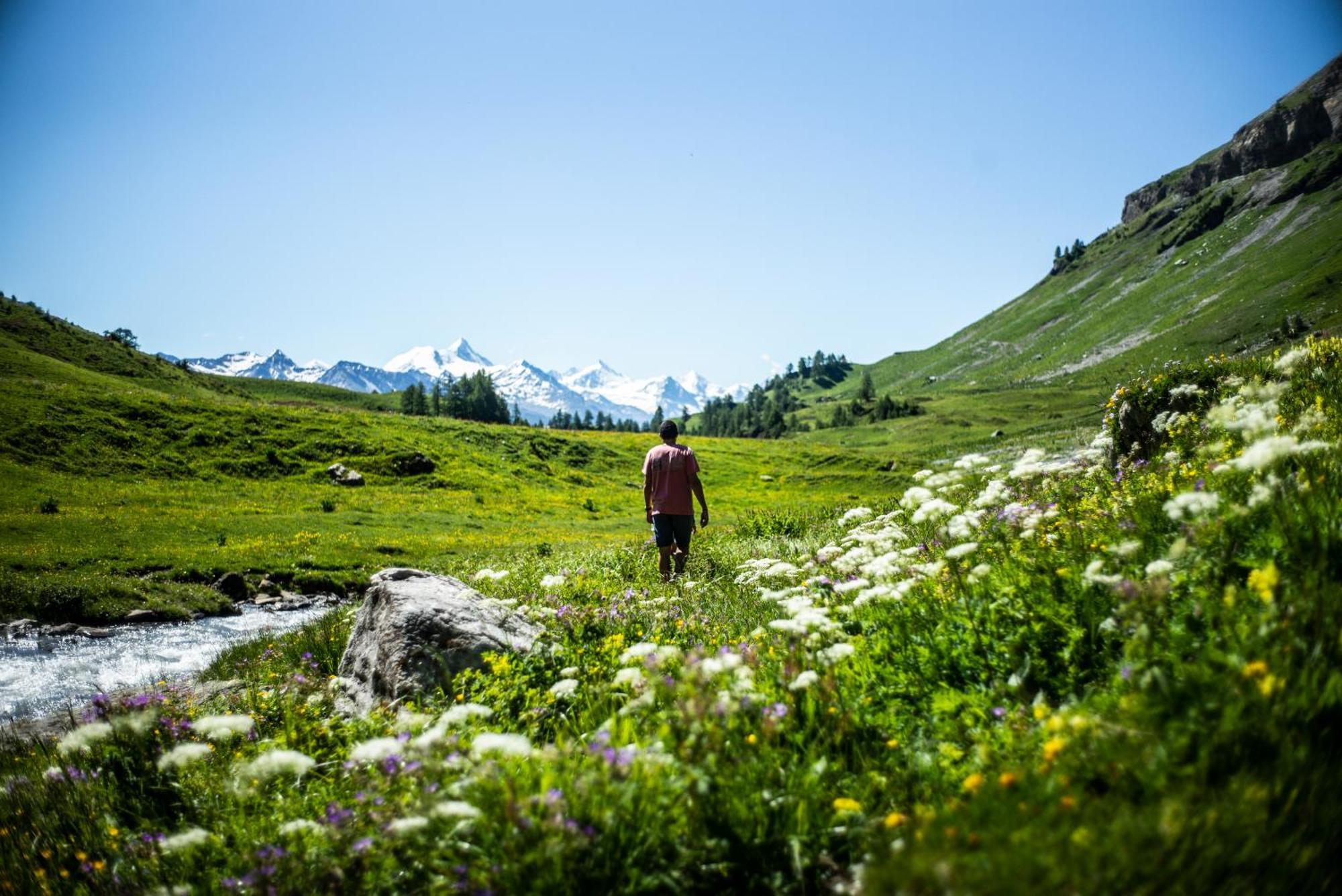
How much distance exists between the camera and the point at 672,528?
504 inches

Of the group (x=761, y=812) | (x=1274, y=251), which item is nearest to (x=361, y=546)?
(x=761, y=812)

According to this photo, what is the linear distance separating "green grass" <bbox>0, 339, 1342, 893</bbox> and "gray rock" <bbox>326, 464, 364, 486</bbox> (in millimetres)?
35663

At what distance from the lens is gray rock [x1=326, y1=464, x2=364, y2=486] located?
39.4m

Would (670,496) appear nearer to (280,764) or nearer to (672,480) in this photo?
(672,480)

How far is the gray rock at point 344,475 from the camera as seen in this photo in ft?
129

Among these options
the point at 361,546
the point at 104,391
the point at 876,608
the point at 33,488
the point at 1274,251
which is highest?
the point at 1274,251

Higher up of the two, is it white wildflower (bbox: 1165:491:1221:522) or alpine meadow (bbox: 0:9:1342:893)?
white wildflower (bbox: 1165:491:1221:522)

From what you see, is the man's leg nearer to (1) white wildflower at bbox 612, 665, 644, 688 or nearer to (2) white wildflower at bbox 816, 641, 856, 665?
(1) white wildflower at bbox 612, 665, 644, 688

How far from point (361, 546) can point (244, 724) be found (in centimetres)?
2422

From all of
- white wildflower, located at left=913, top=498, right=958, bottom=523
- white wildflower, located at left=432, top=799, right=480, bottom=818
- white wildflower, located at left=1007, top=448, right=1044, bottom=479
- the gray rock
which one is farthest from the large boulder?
the gray rock

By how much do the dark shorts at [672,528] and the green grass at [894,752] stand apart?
623 cm

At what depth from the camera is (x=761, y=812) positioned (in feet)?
10.6

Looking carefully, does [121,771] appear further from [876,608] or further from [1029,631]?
[1029,631]

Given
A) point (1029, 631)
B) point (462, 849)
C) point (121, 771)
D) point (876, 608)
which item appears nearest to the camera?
point (462, 849)
